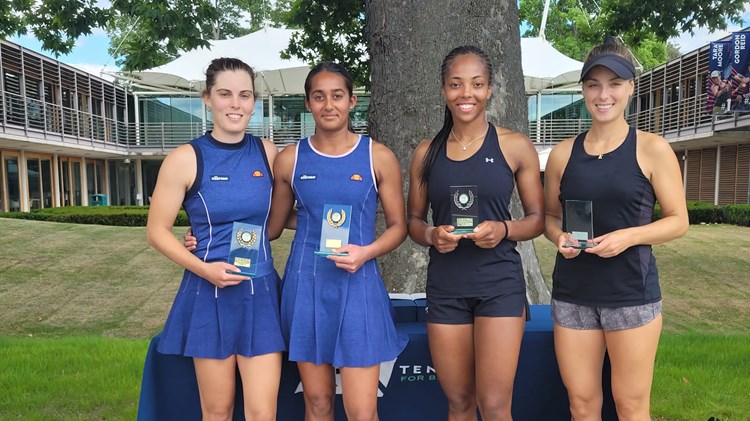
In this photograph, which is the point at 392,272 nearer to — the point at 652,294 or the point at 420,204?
the point at 420,204

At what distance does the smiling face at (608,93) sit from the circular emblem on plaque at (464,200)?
651mm

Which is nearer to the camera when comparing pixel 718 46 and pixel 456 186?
pixel 456 186

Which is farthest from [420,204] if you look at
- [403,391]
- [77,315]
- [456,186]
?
[77,315]

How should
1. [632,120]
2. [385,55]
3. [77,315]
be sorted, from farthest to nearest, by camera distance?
[632,120], [77,315], [385,55]

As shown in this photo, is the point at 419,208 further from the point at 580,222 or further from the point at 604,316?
the point at 604,316

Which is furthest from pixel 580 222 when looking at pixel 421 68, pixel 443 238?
pixel 421 68

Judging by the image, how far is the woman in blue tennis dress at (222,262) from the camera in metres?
2.62

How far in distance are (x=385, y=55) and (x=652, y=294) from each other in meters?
2.90

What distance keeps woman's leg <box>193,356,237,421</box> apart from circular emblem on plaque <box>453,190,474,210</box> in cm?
121

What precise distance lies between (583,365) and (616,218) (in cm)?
66

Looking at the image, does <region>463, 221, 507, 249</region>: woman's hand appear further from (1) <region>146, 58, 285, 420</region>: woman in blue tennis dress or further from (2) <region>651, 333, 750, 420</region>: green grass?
(2) <region>651, 333, 750, 420</region>: green grass

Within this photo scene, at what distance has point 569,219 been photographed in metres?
2.52

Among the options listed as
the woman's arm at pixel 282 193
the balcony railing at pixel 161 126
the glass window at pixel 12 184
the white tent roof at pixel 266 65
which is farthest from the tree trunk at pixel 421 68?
the glass window at pixel 12 184

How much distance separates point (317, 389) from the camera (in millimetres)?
2674
